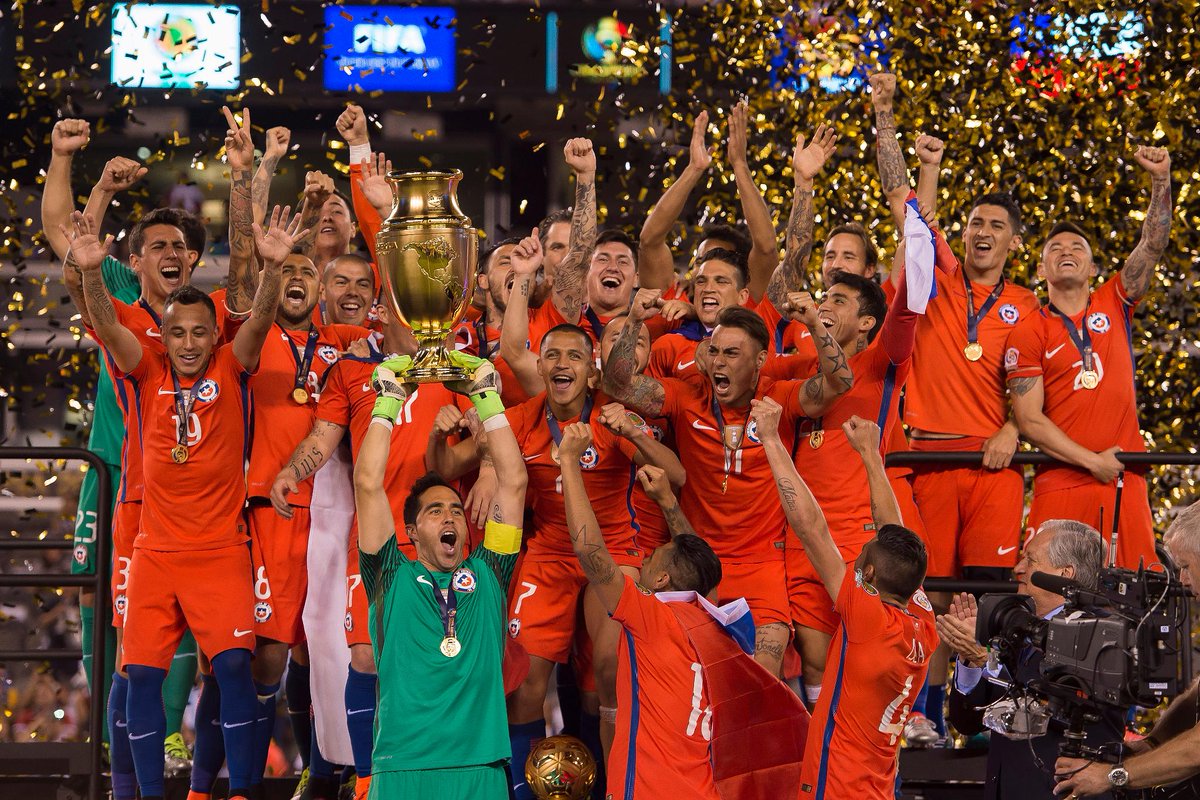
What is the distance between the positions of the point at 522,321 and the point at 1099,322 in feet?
7.96

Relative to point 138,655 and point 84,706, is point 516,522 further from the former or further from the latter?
point 84,706

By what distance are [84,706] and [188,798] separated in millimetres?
4771

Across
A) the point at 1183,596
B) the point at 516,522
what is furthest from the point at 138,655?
the point at 1183,596

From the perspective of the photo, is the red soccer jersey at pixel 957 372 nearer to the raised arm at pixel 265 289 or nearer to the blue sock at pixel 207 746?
the raised arm at pixel 265 289

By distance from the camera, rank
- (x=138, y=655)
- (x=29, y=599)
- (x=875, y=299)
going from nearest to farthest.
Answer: (x=138, y=655) → (x=875, y=299) → (x=29, y=599)

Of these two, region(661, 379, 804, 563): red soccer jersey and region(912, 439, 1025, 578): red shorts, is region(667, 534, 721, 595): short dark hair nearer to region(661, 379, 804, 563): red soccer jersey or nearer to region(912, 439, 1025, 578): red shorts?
region(661, 379, 804, 563): red soccer jersey

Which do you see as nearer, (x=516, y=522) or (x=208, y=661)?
(x=516, y=522)

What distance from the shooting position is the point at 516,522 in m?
4.78

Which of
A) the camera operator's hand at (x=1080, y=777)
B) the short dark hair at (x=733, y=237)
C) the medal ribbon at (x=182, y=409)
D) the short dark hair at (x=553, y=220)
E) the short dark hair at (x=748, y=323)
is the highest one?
the short dark hair at (x=553, y=220)

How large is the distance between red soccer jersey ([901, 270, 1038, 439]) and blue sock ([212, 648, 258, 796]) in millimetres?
2791

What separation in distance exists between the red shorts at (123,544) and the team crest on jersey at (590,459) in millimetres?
1639

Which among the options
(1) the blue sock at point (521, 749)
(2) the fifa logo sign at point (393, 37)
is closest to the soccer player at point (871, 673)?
(1) the blue sock at point (521, 749)

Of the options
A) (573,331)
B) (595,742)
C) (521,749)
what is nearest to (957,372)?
(573,331)

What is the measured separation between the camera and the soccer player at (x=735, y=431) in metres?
5.58
